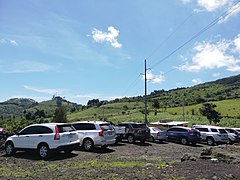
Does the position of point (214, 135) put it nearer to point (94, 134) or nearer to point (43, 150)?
point (94, 134)

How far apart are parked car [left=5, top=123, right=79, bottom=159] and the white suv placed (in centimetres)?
177

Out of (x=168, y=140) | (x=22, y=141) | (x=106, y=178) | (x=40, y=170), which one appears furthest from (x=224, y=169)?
(x=168, y=140)

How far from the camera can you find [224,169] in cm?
872

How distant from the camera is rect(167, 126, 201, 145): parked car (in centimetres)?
2147

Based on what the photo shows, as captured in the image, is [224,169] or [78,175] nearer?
[78,175]

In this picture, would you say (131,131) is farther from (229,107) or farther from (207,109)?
(229,107)

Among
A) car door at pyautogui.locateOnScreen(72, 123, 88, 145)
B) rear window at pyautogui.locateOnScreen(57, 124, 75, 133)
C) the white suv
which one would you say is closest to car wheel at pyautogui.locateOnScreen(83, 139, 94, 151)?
the white suv

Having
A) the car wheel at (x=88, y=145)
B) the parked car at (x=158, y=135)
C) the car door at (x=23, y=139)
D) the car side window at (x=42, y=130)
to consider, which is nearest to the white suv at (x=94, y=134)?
the car wheel at (x=88, y=145)

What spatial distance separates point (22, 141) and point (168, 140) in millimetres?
14053

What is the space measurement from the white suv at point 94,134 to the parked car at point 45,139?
5.80 ft

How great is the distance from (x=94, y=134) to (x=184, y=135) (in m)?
10.3

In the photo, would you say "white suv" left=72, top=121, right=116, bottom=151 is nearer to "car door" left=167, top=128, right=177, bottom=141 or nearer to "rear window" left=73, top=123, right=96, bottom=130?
"rear window" left=73, top=123, right=96, bottom=130

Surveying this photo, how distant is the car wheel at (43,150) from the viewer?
11.7 m

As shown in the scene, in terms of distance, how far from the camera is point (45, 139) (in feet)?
38.7
